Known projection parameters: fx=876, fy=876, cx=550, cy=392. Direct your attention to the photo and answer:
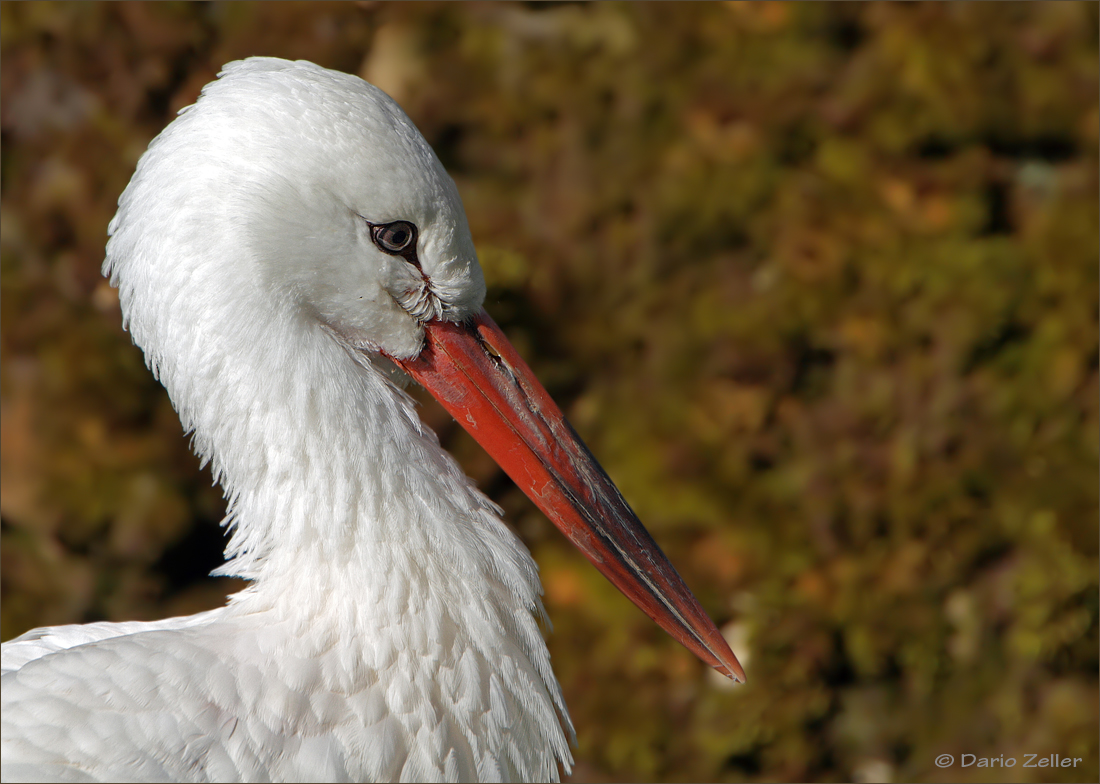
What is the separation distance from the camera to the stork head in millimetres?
1104

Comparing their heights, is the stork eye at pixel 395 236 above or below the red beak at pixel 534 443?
above

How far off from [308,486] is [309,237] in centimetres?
32

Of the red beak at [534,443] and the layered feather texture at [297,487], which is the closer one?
the layered feather texture at [297,487]

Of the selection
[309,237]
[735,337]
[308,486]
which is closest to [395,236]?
[309,237]

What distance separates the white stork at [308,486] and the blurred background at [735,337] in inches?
54.4

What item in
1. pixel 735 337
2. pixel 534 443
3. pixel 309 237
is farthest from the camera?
pixel 735 337

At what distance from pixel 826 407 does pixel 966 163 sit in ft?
2.82

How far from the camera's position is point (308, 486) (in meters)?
1.15

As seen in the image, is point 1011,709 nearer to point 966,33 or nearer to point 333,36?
point 966,33

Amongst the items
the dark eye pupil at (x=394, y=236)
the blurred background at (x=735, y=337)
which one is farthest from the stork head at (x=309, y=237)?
the blurred background at (x=735, y=337)

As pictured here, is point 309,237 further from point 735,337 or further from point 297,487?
point 735,337

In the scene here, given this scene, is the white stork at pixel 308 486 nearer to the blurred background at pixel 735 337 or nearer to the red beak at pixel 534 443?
the red beak at pixel 534 443

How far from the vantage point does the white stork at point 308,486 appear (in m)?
1.09

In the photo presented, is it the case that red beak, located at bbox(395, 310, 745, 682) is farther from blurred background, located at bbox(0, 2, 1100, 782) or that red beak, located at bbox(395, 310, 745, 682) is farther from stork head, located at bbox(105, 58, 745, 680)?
blurred background, located at bbox(0, 2, 1100, 782)
